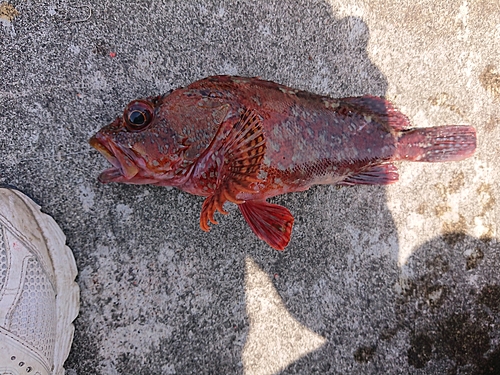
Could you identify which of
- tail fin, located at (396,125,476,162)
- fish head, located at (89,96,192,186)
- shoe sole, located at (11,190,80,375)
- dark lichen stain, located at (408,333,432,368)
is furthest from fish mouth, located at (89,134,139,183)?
dark lichen stain, located at (408,333,432,368)

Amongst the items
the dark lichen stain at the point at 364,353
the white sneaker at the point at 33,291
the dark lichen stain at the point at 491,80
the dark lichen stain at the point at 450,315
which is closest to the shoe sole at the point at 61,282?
the white sneaker at the point at 33,291

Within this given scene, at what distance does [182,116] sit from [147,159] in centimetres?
28

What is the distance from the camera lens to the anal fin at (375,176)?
237 cm

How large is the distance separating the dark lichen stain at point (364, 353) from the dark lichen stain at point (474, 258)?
3.44ft

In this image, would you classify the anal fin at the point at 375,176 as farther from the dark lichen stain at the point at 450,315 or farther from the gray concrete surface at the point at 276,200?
the dark lichen stain at the point at 450,315

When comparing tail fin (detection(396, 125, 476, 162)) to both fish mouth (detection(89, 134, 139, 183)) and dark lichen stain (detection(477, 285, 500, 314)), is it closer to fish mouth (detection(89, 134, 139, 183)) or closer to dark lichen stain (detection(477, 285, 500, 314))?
dark lichen stain (detection(477, 285, 500, 314))

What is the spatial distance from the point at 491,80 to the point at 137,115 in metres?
2.89

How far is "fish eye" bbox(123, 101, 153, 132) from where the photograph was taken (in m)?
1.75

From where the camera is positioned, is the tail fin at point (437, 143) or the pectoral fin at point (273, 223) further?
the tail fin at point (437, 143)

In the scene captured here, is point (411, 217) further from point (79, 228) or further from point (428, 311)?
point (79, 228)

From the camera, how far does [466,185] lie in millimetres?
2885

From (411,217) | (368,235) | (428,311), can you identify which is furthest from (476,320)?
(368,235)

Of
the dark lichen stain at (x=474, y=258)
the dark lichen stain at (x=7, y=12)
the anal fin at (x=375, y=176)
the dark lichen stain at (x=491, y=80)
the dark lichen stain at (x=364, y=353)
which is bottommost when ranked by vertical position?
the dark lichen stain at (x=364, y=353)

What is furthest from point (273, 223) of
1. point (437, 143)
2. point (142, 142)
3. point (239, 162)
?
point (437, 143)
